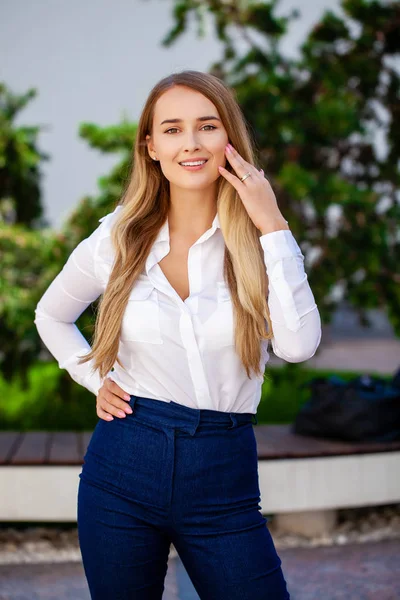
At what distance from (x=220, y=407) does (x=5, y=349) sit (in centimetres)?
478

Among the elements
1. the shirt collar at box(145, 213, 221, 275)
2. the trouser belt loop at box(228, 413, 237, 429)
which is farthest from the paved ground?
the shirt collar at box(145, 213, 221, 275)

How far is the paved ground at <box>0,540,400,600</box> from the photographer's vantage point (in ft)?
12.1

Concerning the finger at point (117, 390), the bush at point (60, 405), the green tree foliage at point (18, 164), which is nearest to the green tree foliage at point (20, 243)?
the green tree foliage at point (18, 164)

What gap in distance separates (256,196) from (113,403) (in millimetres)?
606

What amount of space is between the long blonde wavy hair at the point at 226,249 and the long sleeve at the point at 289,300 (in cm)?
7

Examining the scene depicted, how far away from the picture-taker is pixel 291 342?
179cm

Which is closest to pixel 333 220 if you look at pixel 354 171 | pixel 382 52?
pixel 354 171

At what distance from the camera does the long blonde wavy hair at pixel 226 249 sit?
6.10 feet

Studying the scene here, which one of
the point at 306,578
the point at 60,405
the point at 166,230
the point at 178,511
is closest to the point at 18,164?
the point at 60,405

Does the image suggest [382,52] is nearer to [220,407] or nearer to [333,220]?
A: [333,220]

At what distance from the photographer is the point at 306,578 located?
3930 mm

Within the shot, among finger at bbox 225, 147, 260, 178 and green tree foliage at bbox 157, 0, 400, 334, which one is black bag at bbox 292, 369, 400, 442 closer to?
A: green tree foliage at bbox 157, 0, 400, 334

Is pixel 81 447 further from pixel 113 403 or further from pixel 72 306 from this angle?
pixel 113 403

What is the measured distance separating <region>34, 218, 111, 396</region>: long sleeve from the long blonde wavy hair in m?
0.12
